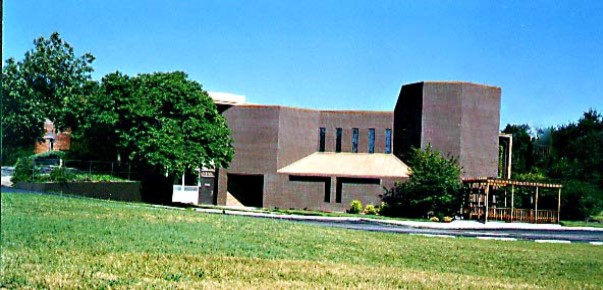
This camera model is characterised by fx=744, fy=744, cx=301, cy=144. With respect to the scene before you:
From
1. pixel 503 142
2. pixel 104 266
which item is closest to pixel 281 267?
pixel 104 266

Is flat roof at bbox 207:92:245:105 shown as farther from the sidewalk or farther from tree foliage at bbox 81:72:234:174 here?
the sidewalk

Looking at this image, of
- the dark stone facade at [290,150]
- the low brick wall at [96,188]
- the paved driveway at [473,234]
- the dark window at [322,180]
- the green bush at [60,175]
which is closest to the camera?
the low brick wall at [96,188]

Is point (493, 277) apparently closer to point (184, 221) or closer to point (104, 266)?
point (104, 266)

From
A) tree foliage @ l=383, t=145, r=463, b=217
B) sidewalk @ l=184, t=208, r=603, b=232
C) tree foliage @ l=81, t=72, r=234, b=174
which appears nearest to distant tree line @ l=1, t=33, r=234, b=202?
tree foliage @ l=81, t=72, r=234, b=174

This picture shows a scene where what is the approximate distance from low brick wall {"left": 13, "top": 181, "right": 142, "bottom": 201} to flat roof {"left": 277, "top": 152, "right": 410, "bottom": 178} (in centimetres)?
1586

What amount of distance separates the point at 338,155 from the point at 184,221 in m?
36.8

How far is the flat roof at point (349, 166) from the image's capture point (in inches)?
2115

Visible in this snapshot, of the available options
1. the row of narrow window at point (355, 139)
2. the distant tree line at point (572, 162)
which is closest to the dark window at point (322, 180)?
the row of narrow window at point (355, 139)

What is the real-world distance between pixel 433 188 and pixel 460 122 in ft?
29.2

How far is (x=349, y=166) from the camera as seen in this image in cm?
5538

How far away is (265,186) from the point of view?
55.1 meters

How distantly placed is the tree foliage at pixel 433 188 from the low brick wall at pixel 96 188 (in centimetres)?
1685

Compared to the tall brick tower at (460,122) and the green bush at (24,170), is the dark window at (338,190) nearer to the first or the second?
the tall brick tower at (460,122)

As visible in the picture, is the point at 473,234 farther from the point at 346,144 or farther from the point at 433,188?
the point at 346,144
